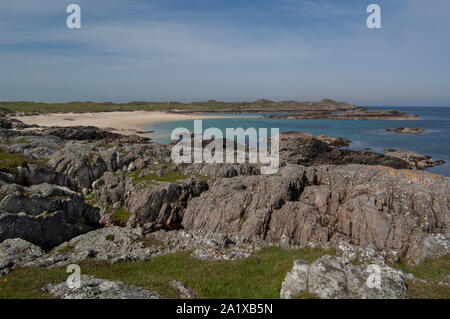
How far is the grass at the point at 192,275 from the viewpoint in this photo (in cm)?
1502

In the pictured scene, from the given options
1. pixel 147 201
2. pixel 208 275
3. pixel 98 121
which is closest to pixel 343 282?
pixel 208 275

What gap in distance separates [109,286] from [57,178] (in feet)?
76.3

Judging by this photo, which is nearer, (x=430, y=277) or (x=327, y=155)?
(x=430, y=277)

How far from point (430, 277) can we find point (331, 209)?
11.2 metres

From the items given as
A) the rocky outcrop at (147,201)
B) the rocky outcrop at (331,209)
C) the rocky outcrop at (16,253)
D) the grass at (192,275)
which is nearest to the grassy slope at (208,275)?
the grass at (192,275)

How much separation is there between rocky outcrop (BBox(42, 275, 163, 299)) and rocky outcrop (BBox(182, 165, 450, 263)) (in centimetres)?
1307

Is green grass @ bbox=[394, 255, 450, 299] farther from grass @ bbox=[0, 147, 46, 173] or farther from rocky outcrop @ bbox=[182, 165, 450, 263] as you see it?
grass @ bbox=[0, 147, 46, 173]

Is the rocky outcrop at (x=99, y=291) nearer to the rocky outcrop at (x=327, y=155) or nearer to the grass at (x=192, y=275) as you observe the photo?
the grass at (x=192, y=275)

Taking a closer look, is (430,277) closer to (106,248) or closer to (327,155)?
(106,248)

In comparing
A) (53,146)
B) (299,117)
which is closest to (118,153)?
(53,146)

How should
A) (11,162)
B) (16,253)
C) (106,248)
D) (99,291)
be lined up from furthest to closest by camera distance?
(11,162), (106,248), (16,253), (99,291)

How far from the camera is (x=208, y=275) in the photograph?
17.6 metres

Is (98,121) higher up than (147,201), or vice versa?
(98,121)
